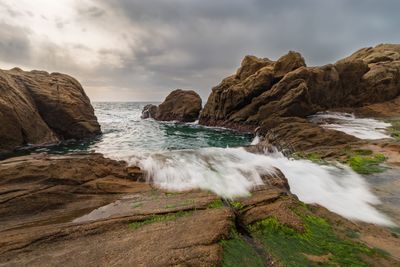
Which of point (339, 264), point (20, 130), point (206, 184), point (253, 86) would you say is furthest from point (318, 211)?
point (253, 86)

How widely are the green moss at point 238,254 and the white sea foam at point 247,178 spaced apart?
290 centimetres

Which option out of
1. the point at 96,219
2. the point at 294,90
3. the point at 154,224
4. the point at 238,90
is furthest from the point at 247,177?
the point at 238,90

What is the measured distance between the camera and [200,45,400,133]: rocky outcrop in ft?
125

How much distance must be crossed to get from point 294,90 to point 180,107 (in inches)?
1175

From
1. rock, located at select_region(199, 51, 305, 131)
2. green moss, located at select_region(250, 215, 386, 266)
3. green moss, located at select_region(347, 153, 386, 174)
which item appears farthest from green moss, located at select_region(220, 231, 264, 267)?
rock, located at select_region(199, 51, 305, 131)

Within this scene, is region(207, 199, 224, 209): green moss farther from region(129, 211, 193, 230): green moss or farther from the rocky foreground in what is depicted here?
region(129, 211, 193, 230): green moss

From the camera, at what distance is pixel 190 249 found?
523 cm

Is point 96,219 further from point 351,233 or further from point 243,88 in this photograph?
point 243,88

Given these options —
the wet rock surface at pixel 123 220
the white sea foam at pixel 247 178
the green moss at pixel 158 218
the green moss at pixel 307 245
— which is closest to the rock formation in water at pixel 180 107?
the white sea foam at pixel 247 178

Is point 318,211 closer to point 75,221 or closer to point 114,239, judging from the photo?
point 114,239

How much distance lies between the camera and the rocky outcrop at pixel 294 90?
1502 inches

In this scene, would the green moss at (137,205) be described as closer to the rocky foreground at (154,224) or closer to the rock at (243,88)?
the rocky foreground at (154,224)

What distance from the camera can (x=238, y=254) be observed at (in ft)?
17.9

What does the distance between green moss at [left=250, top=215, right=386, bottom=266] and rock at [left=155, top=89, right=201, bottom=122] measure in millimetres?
51983
